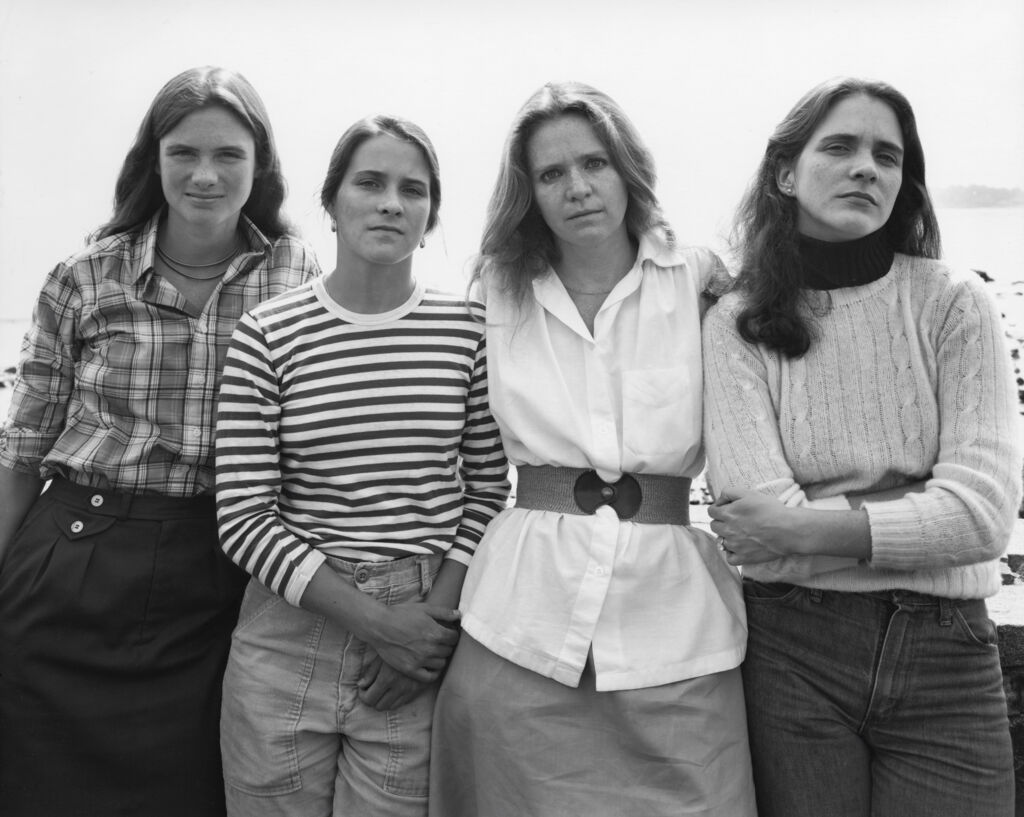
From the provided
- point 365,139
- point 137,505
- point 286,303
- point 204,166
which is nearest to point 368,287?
point 286,303

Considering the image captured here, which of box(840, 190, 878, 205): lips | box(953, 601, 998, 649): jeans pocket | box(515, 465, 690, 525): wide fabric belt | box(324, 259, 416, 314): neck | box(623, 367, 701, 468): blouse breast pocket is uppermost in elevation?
box(840, 190, 878, 205): lips

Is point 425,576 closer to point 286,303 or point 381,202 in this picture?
point 286,303

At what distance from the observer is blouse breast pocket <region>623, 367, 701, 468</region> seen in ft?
5.88

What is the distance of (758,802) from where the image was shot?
5.85 feet

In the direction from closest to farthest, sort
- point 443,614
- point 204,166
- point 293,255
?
point 443,614, point 204,166, point 293,255

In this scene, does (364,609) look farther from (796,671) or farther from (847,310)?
(847,310)

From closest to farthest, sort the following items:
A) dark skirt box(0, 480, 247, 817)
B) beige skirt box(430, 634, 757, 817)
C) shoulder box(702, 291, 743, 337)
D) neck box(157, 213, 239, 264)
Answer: beige skirt box(430, 634, 757, 817) < shoulder box(702, 291, 743, 337) < dark skirt box(0, 480, 247, 817) < neck box(157, 213, 239, 264)

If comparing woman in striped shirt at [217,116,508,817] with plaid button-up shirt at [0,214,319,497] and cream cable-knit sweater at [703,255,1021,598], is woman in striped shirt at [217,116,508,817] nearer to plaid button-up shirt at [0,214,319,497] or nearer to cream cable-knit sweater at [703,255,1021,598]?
plaid button-up shirt at [0,214,319,497]

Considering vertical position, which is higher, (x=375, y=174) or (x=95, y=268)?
(x=375, y=174)

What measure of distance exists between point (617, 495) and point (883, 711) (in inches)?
23.7

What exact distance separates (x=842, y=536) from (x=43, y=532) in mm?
1700

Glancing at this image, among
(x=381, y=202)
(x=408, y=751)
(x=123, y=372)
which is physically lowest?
(x=408, y=751)

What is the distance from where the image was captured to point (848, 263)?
5.94ft

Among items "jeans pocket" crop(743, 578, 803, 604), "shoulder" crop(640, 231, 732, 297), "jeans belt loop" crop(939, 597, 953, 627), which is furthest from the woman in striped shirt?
"jeans belt loop" crop(939, 597, 953, 627)
